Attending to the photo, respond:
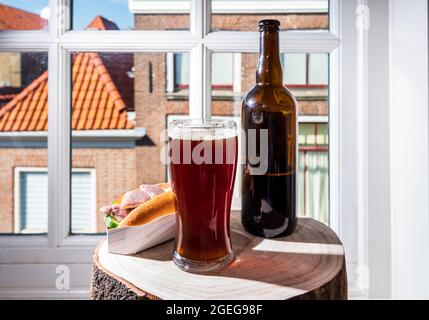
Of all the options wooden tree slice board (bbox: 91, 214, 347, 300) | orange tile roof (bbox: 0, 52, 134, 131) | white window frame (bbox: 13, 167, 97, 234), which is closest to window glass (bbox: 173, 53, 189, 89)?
orange tile roof (bbox: 0, 52, 134, 131)

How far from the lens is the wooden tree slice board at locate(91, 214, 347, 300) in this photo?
66cm

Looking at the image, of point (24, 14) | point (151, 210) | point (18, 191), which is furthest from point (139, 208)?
point (24, 14)

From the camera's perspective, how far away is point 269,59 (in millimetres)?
848

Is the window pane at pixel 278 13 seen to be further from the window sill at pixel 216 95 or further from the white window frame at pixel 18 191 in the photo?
the white window frame at pixel 18 191

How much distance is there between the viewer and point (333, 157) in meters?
1.33

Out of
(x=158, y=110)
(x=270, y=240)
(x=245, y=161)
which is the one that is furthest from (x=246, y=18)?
(x=270, y=240)

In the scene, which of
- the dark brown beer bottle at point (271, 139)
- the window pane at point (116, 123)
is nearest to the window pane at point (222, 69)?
the window pane at point (116, 123)

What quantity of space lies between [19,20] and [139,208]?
92 centimetres

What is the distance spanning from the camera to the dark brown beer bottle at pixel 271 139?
848mm

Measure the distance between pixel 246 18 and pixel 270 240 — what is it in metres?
0.80

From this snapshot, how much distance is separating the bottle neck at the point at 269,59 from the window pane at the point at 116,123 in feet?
1.76

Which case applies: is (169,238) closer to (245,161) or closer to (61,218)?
(245,161)

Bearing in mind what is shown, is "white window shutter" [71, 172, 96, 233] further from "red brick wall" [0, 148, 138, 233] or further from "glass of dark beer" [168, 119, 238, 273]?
"glass of dark beer" [168, 119, 238, 273]

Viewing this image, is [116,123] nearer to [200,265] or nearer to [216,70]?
[216,70]
